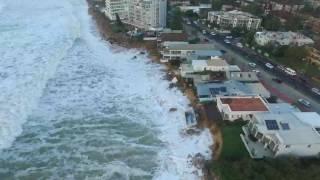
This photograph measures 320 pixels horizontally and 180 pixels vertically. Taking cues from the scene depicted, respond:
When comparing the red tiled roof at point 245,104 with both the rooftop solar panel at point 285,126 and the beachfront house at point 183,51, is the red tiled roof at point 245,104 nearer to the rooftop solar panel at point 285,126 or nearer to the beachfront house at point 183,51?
the rooftop solar panel at point 285,126

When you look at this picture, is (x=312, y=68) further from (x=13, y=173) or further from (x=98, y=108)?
(x=13, y=173)

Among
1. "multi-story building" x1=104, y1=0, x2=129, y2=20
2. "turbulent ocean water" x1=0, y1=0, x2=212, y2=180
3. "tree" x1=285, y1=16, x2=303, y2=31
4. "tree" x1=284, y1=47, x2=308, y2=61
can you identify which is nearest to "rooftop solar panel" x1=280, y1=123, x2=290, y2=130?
"turbulent ocean water" x1=0, y1=0, x2=212, y2=180

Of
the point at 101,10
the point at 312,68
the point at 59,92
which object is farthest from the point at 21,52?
the point at 312,68

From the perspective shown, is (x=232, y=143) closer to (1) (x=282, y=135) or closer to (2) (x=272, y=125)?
(2) (x=272, y=125)

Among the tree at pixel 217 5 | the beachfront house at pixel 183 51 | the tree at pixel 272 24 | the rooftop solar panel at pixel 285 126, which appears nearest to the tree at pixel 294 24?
the tree at pixel 272 24

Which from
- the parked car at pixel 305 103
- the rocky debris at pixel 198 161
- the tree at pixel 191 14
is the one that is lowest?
the rocky debris at pixel 198 161

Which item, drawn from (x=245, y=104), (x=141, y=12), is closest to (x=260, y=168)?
(x=245, y=104)

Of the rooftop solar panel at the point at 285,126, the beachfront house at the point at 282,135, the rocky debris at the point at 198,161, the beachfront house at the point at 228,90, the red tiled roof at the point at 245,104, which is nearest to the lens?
the beachfront house at the point at 282,135

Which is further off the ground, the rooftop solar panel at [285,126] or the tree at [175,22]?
the tree at [175,22]
